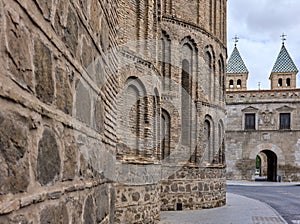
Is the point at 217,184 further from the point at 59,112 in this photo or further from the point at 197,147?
the point at 59,112

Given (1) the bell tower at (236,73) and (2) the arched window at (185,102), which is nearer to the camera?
(2) the arched window at (185,102)

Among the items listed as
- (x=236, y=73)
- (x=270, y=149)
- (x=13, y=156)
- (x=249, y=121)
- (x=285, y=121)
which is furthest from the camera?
(x=236, y=73)

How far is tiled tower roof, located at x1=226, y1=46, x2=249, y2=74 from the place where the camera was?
4819cm

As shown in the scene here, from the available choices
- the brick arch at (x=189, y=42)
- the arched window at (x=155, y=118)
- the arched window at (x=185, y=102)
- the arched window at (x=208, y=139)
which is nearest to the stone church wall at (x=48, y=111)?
the arched window at (x=155, y=118)

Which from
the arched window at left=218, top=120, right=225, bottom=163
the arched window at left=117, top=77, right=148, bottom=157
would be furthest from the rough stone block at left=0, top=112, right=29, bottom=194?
the arched window at left=218, top=120, right=225, bottom=163

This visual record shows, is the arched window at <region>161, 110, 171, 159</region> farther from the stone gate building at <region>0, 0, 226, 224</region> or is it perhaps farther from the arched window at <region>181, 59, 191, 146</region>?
the stone gate building at <region>0, 0, 226, 224</region>

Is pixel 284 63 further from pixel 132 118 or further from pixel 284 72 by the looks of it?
pixel 132 118

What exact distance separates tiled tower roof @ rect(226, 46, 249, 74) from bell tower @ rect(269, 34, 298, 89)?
10.7 ft

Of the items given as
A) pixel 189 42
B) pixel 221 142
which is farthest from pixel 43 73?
pixel 221 142

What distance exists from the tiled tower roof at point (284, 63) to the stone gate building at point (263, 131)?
34.4 feet

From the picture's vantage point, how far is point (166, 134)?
15781 millimetres

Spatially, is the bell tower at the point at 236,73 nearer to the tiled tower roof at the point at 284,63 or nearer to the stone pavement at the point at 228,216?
the tiled tower roof at the point at 284,63

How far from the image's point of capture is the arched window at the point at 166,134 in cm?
1557

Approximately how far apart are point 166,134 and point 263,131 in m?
22.3
